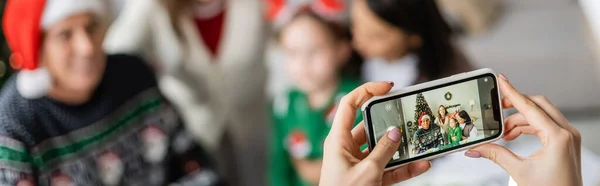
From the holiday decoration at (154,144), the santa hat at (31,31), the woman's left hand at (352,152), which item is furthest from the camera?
the holiday decoration at (154,144)

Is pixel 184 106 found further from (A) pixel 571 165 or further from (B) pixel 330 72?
(A) pixel 571 165

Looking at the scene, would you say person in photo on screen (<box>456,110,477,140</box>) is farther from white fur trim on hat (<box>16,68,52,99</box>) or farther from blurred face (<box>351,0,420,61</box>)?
white fur trim on hat (<box>16,68,52,99</box>)

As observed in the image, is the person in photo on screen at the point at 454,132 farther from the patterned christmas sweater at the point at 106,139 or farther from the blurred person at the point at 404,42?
the patterned christmas sweater at the point at 106,139

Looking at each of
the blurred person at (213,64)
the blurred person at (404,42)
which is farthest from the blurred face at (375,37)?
the blurred person at (213,64)

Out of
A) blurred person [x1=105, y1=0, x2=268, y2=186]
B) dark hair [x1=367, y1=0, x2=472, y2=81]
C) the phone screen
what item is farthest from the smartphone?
blurred person [x1=105, y1=0, x2=268, y2=186]

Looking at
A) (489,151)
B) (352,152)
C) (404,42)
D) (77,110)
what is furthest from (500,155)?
(77,110)

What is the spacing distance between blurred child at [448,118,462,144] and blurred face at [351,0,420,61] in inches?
14.9

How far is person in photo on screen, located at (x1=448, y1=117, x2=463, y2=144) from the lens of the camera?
415 mm

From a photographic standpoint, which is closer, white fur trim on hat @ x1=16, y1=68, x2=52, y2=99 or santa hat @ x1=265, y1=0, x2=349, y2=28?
white fur trim on hat @ x1=16, y1=68, x2=52, y2=99

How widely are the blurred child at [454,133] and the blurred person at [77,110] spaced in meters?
0.48

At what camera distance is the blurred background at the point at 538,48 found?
0.80 m

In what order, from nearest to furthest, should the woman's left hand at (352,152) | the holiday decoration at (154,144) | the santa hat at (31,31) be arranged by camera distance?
the woman's left hand at (352,152)
the santa hat at (31,31)
the holiday decoration at (154,144)

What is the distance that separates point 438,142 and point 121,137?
1.56 ft

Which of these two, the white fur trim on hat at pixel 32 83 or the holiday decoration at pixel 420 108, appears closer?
the holiday decoration at pixel 420 108
